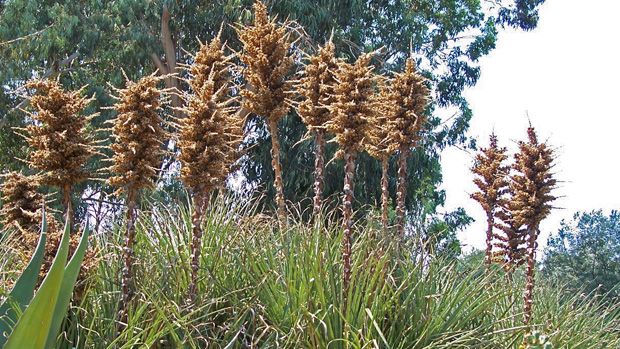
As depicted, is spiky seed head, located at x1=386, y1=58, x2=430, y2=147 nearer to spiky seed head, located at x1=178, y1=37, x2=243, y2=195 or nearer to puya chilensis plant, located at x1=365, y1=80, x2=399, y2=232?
puya chilensis plant, located at x1=365, y1=80, x2=399, y2=232

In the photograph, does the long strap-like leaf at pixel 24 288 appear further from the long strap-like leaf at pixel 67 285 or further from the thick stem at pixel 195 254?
the thick stem at pixel 195 254

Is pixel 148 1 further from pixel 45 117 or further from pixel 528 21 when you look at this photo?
pixel 45 117

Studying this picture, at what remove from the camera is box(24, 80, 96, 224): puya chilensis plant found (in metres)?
5.51

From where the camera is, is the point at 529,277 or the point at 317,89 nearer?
the point at 529,277

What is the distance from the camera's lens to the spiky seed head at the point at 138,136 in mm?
5160

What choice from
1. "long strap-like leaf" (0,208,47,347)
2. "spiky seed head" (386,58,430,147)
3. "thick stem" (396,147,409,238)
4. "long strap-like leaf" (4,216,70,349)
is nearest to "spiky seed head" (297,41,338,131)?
"spiky seed head" (386,58,430,147)

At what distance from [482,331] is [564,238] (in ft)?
37.4

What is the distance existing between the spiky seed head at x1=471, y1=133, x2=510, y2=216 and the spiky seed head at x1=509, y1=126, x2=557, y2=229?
1089 millimetres

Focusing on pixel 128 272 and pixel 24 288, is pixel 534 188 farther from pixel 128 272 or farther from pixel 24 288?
pixel 24 288

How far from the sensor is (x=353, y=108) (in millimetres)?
5953

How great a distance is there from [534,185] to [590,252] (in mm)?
9687

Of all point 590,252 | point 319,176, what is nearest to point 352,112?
point 319,176

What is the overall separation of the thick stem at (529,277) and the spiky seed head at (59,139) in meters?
3.27

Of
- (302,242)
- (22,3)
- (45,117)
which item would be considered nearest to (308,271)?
(302,242)
